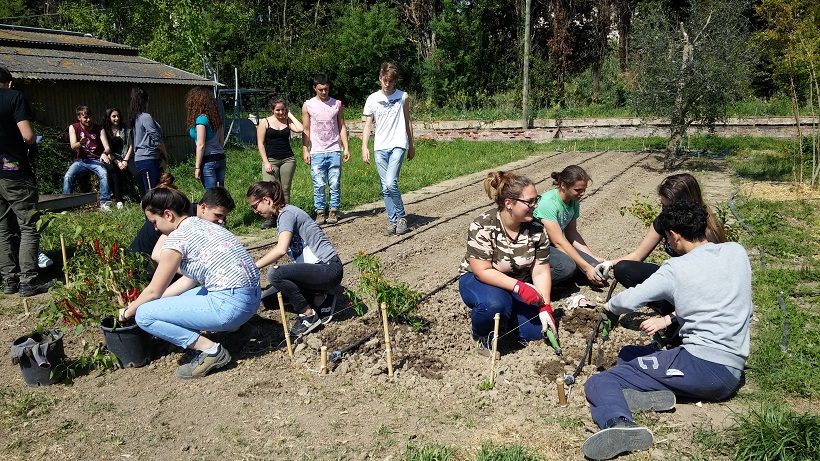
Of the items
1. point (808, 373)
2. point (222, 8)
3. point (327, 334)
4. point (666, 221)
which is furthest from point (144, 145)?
point (222, 8)

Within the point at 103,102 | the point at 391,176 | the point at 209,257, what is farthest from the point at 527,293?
the point at 103,102

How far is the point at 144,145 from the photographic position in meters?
7.99

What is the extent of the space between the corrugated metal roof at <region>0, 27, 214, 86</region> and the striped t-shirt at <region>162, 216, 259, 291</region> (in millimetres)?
8313

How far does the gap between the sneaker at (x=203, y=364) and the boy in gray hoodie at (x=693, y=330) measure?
2.28 meters

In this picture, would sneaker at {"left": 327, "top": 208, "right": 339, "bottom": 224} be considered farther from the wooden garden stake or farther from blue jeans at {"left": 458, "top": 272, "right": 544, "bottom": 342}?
the wooden garden stake

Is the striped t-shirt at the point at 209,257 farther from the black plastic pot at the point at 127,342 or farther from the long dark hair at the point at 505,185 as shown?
the long dark hair at the point at 505,185

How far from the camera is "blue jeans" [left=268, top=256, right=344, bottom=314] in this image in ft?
15.4

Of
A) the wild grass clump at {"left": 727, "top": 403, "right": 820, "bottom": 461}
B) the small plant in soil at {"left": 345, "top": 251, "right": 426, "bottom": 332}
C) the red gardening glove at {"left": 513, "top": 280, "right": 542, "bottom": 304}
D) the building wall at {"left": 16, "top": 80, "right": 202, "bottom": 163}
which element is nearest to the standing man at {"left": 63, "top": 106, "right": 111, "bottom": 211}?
the building wall at {"left": 16, "top": 80, "right": 202, "bottom": 163}

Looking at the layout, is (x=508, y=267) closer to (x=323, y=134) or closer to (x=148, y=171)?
(x=323, y=134)

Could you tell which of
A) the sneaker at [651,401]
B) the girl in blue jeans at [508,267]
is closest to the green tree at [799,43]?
the girl in blue jeans at [508,267]

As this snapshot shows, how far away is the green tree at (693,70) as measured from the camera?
504 inches

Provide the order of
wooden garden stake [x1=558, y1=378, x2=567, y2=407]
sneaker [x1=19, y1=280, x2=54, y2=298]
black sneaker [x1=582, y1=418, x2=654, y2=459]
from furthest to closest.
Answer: sneaker [x1=19, y1=280, x2=54, y2=298], wooden garden stake [x1=558, y1=378, x2=567, y2=407], black sneaker [x1=582, y1=418, x2=654, y2=459]

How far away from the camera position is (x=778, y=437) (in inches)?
116

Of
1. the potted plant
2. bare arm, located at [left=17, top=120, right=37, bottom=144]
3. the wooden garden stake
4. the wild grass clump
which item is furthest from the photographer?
bare arm, located at [left=17, top=120, right=37, bottom=144]
